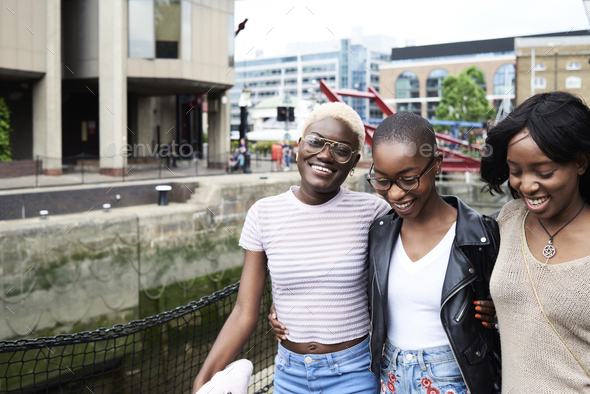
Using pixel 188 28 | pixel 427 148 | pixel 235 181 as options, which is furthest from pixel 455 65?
pixel 427 148

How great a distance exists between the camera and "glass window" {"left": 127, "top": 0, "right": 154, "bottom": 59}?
59.5 ft

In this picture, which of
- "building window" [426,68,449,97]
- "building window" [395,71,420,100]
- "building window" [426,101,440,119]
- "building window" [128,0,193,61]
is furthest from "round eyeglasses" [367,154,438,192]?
"building window" [426,101,440,119]

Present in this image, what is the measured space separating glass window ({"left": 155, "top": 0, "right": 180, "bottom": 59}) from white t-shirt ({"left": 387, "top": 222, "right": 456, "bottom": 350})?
18.5 m

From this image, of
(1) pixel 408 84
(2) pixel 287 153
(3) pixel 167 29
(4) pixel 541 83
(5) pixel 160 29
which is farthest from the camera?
(1) pixel 408 84

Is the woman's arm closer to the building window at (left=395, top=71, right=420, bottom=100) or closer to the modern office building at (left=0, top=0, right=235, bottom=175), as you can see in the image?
the modern office building at (left=0, top=0, right=235, bottom=175)

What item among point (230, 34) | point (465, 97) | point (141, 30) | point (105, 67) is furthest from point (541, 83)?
point (105, 67)

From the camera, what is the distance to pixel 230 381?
1733mm

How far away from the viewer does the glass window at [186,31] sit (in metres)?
18.9

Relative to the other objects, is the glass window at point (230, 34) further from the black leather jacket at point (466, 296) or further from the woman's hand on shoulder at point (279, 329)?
the black leather jacket at point (466, 296)

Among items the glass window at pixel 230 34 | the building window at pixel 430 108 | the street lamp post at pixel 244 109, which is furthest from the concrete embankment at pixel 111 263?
the building window at pixel 430 108

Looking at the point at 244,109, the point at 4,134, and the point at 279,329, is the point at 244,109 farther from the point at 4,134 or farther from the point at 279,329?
the point at 279,329

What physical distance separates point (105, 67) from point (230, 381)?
59.6ft

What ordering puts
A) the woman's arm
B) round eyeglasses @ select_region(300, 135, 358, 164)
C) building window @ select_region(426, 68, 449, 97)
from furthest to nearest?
1. building window @ select_region(426, 68, 449, 97)
2. round eyeglasses @ select_region(300, 135, 358, 164)
3. the woman's arm

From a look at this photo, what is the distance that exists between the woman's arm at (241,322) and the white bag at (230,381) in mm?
61
